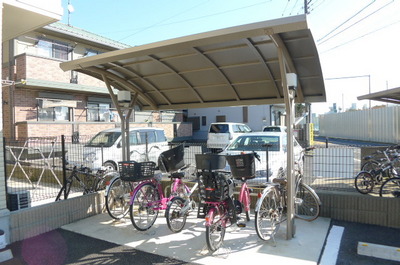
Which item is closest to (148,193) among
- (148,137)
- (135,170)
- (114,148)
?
(135,170)

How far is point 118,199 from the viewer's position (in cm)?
467

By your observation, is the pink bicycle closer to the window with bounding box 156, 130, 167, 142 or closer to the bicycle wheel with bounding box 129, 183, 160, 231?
the bicycle wheel with bounding box 129, 183, 160, 231

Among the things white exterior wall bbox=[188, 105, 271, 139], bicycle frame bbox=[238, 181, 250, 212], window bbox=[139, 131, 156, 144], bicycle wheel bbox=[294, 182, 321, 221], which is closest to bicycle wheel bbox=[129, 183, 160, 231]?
bicycle frame bbox=[238, 181, 250, 212]

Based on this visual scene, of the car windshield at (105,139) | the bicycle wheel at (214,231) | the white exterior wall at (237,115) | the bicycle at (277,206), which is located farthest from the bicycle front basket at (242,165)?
the white exterior wall at (237,115)

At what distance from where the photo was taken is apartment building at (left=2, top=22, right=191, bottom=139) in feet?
35.8

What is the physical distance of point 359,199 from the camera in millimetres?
4250

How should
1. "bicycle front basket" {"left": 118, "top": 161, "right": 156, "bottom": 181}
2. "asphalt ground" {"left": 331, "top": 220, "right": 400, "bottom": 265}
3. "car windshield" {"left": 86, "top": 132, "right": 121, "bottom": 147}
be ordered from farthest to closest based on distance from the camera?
"car windshield" {"left": 86, "top": 132, "right": 121, "bottom": 147}
"bicycle front basket" {"left": 118, "top": 161, "right": 156, "bottom": 181}
"asphalt ground" {"left": 331, "top": 220, "right": 400, "bottom": 265}

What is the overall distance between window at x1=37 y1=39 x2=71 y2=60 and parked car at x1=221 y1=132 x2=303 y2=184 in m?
9.87

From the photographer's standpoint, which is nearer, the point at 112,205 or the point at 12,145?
the point at 112,205

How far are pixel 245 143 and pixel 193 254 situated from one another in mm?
4138

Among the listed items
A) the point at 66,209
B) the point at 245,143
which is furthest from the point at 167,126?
the point at 66,209

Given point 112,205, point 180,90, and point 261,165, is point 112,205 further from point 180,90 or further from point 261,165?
point 261,165

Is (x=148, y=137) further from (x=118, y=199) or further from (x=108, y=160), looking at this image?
(x=118, y=199)

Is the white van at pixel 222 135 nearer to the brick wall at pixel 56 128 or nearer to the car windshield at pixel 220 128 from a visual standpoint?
the car windshield at pixel 220 128
